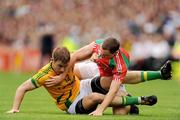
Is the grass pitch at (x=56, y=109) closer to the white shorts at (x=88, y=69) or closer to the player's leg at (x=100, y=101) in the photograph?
the player's leg at (x=100, y=101)

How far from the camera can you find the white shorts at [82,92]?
13023 mm

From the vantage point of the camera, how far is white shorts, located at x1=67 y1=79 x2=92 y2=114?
1302 centimetres

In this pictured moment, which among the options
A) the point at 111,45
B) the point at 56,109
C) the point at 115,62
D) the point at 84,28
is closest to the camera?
the point at 111,45

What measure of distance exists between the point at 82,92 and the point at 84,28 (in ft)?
65.7

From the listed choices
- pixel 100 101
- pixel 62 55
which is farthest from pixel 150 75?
pixel 62 55

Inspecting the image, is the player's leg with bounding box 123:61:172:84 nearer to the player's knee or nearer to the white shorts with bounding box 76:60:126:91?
the white shorts with bounding box 76:60:126:91

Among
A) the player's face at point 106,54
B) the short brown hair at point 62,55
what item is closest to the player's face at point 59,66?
the short brown hair at point 62,55

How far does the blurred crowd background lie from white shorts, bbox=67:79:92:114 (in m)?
16.9

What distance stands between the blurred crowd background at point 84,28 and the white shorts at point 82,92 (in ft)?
55.4

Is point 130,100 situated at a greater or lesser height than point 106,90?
lesser

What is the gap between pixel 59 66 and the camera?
12.4 meters

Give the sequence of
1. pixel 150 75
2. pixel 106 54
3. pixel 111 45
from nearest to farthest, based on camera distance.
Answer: pixel 111 45 < pixel 106 54 < pixel 150 75

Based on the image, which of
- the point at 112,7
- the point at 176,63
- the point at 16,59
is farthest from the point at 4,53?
the point at 176,63

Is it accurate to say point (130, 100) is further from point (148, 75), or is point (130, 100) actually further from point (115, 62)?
point (148, 75)
